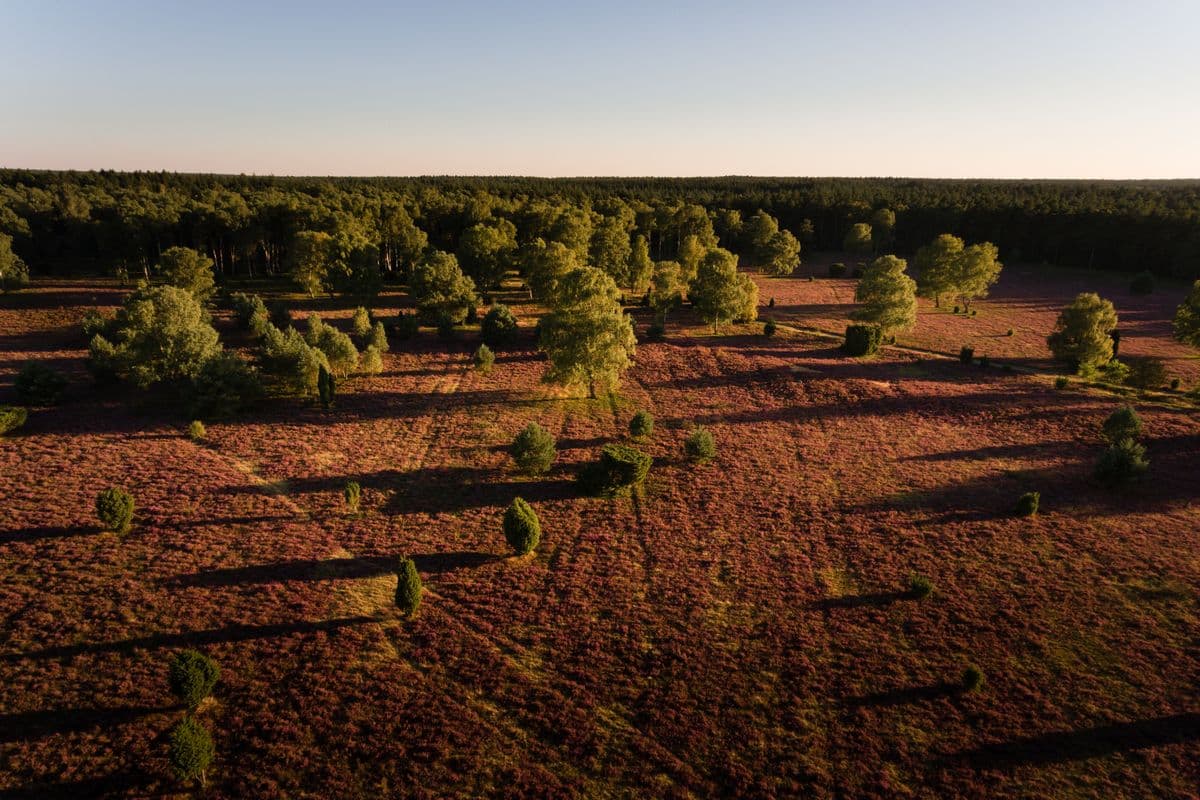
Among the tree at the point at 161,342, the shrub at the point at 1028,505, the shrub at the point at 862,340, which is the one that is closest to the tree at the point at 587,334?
the shrub at the point at 862,340

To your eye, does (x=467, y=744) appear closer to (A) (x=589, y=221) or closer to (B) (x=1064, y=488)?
(B) (x=1064, y=488)

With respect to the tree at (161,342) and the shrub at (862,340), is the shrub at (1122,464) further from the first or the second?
the tree at (161,342)

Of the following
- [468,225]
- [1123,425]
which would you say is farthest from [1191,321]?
[468,225]

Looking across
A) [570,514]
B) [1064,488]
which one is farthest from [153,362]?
[1064,488]

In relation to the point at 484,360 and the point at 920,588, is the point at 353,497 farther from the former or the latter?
the point at 920,588

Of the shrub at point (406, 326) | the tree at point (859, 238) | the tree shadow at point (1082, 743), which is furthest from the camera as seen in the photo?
the tree at point (859, 238)

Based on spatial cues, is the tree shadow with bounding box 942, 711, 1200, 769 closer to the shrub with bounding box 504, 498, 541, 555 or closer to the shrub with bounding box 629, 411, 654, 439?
the shrub with bounding box 504, 498, 541, 555
